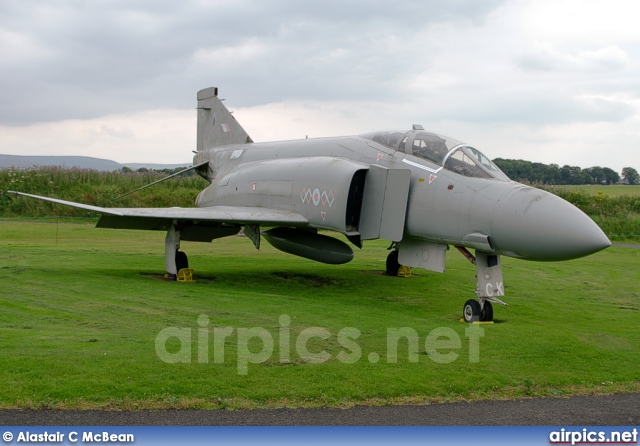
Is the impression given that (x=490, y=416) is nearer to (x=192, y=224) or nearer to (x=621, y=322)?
(x=621, y=322)

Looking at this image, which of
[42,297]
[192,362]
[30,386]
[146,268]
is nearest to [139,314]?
[42,297]

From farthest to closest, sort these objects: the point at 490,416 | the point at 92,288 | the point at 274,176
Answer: the point at 274,176 → the point at 92,288 → the point at 490,416

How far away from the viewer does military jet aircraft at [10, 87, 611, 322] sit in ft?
31.9

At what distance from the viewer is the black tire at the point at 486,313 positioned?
10414 millimetres

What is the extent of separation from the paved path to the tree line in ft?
113

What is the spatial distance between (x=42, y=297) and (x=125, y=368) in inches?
199

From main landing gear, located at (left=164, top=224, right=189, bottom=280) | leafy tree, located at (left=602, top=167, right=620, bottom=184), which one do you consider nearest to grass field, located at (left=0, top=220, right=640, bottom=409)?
main landing gear, located at (left=164, top=224, right=189, bottom=280)

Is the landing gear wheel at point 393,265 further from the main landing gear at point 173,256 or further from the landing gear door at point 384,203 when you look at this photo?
the main landing gear at point 173,256

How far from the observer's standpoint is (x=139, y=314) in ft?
32.2

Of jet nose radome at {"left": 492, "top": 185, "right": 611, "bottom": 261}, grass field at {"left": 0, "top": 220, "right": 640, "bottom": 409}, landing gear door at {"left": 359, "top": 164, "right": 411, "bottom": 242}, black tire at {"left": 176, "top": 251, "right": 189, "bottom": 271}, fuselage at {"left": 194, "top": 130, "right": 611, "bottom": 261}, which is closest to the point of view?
grass field at {"left": 0, "top": 220, "right": 640, "bottom": 409}

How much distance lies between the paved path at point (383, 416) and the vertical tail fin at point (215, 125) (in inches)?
→ 527

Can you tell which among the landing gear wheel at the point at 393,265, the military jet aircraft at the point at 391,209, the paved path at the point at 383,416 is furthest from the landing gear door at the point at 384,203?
the paved path at the point at 383,416

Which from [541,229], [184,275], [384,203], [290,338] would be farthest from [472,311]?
[184,275]

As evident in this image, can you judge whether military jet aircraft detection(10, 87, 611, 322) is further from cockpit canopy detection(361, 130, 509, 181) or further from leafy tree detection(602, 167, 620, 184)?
leafy tree detection(602, 167, 620, 184)
